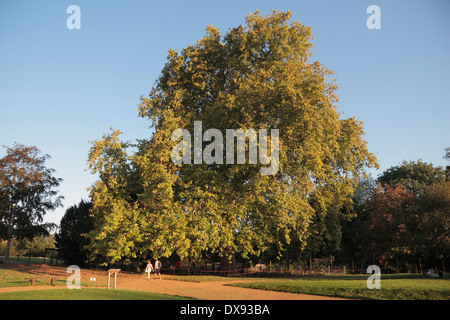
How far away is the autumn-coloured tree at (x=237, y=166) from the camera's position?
22.8m

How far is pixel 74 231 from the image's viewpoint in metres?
42.1

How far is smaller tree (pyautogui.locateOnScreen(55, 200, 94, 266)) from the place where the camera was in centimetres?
4203

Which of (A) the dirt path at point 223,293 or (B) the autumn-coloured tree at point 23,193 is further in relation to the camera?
(B) the autumn-coloured tree at point 23,193

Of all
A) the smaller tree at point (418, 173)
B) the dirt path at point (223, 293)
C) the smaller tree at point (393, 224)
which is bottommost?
the dirt path at point (223, 293)

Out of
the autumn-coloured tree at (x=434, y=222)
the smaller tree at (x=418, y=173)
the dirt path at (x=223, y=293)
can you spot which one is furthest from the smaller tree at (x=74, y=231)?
the smaller tree at (x=418, y=173)

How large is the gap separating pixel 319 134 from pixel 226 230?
9.43 metres

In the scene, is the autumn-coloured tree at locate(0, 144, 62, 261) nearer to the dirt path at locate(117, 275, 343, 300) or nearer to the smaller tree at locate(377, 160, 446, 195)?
the dirt path at locate(117, 275, 343, 300)

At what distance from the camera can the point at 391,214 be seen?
124ft

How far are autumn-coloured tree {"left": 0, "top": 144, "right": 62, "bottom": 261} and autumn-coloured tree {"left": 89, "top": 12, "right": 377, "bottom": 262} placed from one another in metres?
31.2

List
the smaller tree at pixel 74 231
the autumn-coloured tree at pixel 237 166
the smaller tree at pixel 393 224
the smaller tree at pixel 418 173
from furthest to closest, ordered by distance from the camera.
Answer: the smaller tree at pixel 418 173, the smaller tree at pixel 74 231, the smaller tree at pixel 393 224, the autumn-coloured tree at pixel 237 166

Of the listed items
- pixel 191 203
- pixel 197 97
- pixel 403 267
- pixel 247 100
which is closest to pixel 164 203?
pixel 191 203

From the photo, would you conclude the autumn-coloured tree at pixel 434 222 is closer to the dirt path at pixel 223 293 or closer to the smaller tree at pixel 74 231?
the dirt path at pixel 223 293

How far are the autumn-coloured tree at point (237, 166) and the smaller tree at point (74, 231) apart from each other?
18549mm

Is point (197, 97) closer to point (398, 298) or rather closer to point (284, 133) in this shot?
point (284, 133)
